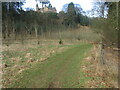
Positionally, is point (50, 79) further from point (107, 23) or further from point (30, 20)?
point (30, 20)

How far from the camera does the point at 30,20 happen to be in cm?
2959

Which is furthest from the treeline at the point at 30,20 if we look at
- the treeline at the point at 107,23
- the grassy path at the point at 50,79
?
the grassy path at the point at 50,79

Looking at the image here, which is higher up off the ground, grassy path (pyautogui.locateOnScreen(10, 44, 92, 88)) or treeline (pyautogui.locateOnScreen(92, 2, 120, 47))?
Result: treeline (pyautogui.locateOnScreen(92, 2, 120, 47))

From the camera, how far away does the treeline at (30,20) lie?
73.5 ft

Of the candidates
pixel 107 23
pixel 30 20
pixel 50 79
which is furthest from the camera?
pixel 30 20

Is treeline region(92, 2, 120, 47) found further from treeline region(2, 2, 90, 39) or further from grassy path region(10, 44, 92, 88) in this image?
treeline region(2, 2, 90, 39)

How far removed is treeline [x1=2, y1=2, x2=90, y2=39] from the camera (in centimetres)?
2241

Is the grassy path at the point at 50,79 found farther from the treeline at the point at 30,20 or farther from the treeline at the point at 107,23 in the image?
the treeline at the point at 30,20

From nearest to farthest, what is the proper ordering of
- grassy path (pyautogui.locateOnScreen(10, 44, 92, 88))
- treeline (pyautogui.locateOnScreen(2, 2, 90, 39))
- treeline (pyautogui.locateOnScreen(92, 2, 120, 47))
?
1. grassy path (pyautogui.locateOnScreen(10, 44, 92, 88))
2. treeline (pyautogui.locateOnScreen(92, 2, 120, 47))
3. treeline (pyautogui.locateOnScreen(2, 2, 90, 39))

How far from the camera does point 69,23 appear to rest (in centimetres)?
3888

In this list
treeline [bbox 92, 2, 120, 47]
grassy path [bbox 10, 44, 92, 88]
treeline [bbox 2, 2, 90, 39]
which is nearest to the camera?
grassy path [bbox 10, 44, 92, 88]

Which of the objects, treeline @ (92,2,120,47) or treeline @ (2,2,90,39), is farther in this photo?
treeline @ (2,2,90,39)

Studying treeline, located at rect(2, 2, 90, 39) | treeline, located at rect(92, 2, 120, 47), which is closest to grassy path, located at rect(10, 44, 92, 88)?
treeline, located at rect(92, 2, 120, 47)

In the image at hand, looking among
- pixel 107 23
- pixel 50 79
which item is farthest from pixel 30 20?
pixel 50 79
